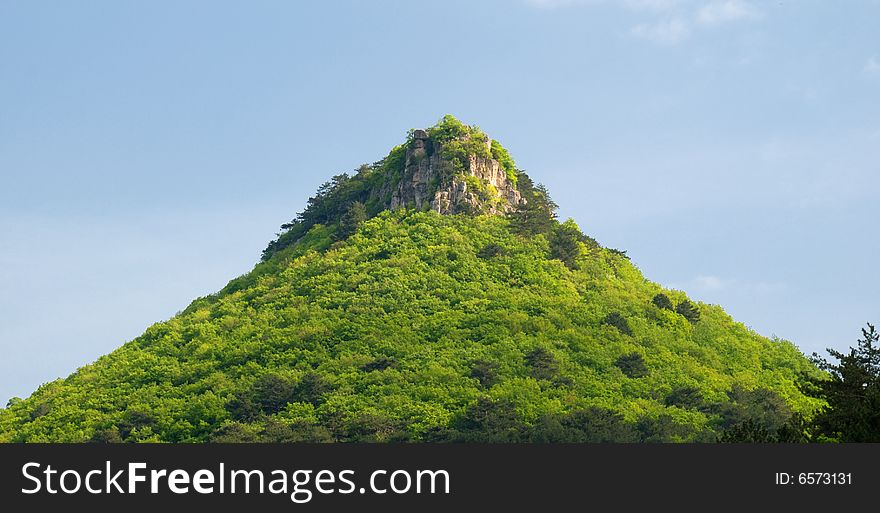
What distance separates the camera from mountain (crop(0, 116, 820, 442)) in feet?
378

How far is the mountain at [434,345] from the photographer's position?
115 meters

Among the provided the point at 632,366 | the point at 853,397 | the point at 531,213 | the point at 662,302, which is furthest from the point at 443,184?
the point at 853,397

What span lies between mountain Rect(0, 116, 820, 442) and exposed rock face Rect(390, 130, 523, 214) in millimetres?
191

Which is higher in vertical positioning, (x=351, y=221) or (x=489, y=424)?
(x=351, y=221)

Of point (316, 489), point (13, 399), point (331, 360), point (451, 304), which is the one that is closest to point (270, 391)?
point (331, 360)

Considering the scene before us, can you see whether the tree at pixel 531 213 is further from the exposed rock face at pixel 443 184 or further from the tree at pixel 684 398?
the tree at pixel 684 398

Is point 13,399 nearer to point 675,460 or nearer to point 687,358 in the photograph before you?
point 687,358

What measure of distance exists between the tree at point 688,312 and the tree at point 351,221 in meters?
31.9

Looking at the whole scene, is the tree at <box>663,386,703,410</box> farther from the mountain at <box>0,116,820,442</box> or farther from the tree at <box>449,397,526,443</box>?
the tree at <box>449,397,526,443</box>

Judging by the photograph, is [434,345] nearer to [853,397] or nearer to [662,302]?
[662,302]

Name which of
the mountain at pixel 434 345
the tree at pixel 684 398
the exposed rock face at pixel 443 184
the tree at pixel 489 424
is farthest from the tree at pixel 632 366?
the exposed rock face at pixel 443 184

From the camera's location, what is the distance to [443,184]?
147125mm

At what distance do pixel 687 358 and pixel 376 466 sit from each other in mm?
87122

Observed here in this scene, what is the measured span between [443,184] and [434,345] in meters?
25.1
